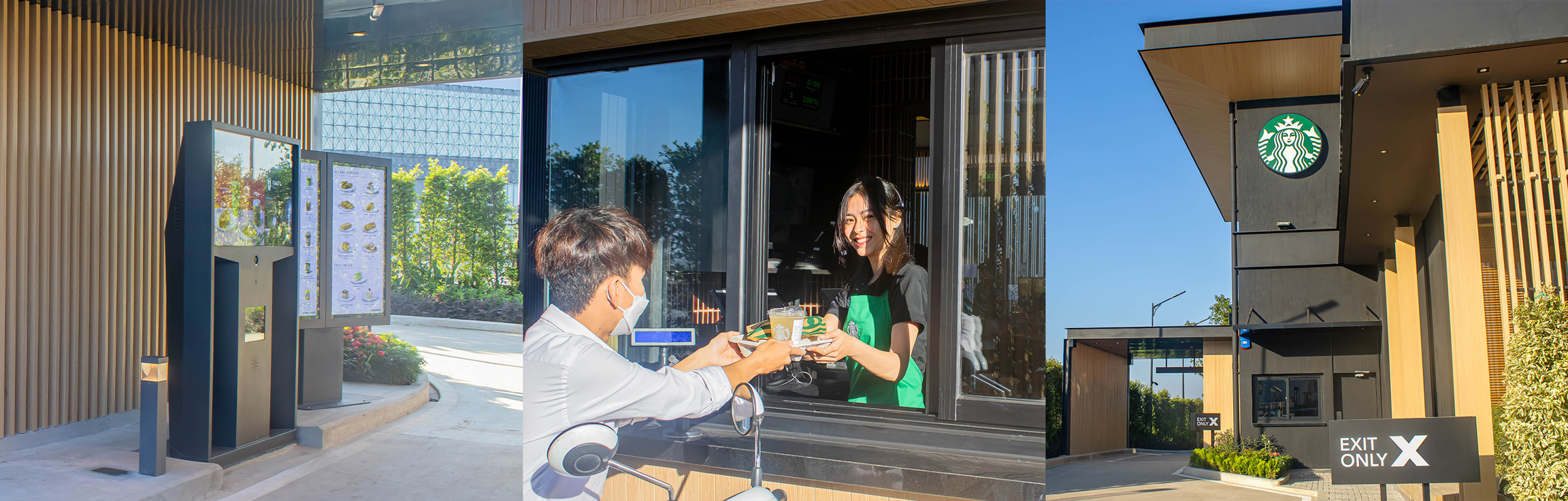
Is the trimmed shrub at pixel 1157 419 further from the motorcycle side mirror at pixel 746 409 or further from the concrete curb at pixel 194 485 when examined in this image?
the concrete curb at pixel 194 485

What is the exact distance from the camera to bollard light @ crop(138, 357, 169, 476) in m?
3.98

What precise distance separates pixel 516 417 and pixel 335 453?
162 cm

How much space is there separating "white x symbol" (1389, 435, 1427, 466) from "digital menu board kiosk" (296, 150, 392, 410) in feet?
19.9

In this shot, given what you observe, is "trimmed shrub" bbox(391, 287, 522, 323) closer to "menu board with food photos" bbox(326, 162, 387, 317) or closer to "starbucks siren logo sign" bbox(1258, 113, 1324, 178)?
"menu board with food photos" bbox(326, 162, 387, 317)

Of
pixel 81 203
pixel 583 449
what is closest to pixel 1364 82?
pixel 583 449

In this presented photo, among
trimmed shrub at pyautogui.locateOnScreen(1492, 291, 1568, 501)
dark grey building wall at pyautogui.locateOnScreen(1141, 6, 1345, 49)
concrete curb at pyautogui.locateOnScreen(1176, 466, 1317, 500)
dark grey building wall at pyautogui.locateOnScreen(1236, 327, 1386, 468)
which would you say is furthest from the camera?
dark grey building wall at pyautogui.locateOnScreen(1236, 327, 1386, 468)

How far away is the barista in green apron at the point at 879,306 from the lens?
304 centimetres

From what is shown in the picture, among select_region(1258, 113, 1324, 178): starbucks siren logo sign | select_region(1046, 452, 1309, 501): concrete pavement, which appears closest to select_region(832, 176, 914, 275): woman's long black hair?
select_region(1046, 452, 1309, 501): concrete pavement

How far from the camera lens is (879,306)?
3.09 metres

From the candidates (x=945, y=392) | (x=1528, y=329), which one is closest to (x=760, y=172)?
(x=945, y=392)

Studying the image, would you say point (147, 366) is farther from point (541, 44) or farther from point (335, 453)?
point (541, 44)

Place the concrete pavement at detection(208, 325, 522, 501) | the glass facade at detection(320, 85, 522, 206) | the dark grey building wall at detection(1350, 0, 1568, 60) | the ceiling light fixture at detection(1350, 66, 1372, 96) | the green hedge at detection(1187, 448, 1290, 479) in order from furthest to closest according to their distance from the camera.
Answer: the glass facade at detection(320, 85, 522, 206) < the green hedge at detection(1187, 448, 1290, 479) < the concrete pavement at detection(208, 325, 522, 501) < the ceiling light fixture at detection(1350, 66, 1372, 96) < the dark grey building wall at detection(1350, 0, 1568, 60)

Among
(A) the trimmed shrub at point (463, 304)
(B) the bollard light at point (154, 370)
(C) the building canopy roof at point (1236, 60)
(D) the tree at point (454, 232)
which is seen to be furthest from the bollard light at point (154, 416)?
(D) the tree at point (454, 232)

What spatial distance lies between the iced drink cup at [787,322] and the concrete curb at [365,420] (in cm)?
351
